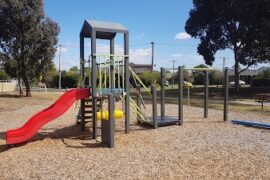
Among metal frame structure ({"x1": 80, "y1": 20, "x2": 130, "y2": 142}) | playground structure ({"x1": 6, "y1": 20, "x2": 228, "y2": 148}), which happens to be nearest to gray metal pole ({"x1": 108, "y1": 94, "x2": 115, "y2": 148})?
playground structure ({"x1": 6, "y1": 20, "x2": 228, "y2": 148})

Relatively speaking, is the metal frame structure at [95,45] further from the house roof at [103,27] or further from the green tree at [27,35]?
the green tree at [27,35]

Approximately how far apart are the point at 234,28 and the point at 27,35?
1984 centimetres

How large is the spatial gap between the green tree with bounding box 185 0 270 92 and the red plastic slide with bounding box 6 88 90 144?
81.6ft

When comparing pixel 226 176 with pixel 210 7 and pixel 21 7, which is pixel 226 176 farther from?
pixel 210 7

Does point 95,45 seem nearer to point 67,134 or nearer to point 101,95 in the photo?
point 101,95

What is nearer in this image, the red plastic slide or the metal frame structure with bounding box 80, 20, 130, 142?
the red plastic slide

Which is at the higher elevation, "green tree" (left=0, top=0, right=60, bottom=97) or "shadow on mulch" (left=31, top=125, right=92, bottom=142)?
"green tree" (left=0, top=0, right=60, bottom=97)

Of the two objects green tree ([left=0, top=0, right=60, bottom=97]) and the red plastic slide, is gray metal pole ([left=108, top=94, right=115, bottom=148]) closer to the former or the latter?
the red plastic slide

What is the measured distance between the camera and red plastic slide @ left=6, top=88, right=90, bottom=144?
9.95 m

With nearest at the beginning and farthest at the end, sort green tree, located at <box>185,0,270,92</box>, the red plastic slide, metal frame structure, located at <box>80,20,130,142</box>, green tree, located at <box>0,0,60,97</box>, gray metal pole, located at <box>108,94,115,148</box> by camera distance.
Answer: gray metal pole, located at <box>108,94,115,148</box>, the red plastic slide, metal frame structure, located at <box>80,20,130,142</box>, green tree, located at <box>0,0,60,97</box>, green tree, located at <box>185,0,270,92</box>

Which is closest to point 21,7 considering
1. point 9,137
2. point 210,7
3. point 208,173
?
point 210,7

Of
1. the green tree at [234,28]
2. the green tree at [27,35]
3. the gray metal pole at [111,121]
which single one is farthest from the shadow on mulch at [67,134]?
the green tree at [234,28]

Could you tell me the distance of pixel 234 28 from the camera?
39.2 m

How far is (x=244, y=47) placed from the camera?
3781 cm
